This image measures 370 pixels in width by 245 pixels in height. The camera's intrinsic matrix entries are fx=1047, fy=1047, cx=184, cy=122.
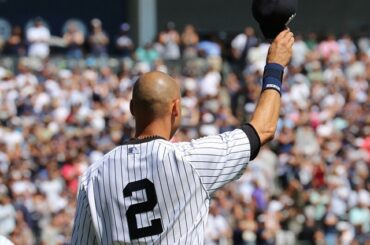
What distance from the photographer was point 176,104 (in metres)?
4.14

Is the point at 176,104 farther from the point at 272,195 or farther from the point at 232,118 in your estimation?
the point at 232,118

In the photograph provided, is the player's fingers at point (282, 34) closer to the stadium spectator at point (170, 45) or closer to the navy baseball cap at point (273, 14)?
the navy baseball cap at point (273, 14)

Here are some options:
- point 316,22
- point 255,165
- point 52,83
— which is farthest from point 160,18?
point 255,165

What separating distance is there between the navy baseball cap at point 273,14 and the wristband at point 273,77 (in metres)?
0.16

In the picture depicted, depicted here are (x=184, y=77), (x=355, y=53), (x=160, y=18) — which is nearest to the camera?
(x=184, y=77)

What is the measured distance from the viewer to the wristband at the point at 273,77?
165 inches

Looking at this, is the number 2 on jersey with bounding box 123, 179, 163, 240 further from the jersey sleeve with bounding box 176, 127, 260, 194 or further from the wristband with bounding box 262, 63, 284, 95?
the wristband with bounding box 262, 63, 284, 95

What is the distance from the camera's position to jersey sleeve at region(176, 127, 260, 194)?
13.3 feet

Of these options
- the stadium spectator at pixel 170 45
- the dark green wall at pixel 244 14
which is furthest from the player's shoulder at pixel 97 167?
the dark green wall at pixel 244 14

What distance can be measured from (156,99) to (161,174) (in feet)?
0.99

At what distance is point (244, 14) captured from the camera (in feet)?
93.9

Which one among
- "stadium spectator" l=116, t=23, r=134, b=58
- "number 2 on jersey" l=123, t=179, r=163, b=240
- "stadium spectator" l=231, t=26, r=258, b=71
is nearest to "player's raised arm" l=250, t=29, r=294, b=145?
"number 2 on jersey" l=123, t=179, r=163, b=240

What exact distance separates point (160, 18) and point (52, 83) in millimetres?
8657

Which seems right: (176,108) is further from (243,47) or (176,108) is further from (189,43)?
(189,43)
